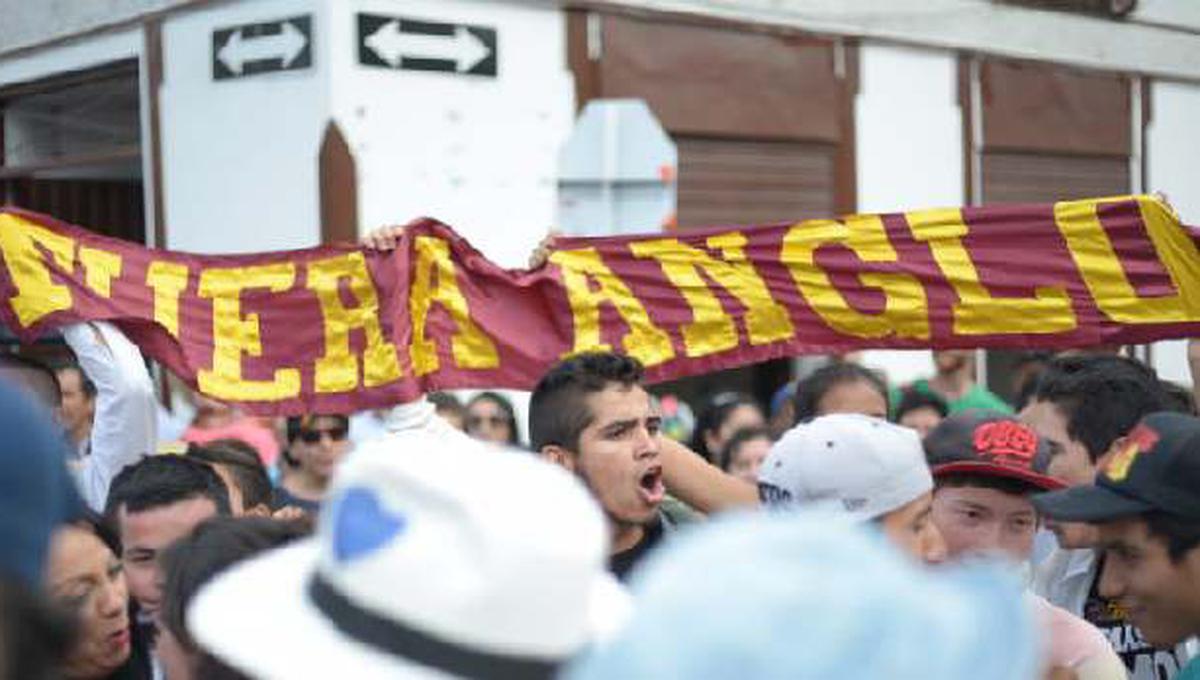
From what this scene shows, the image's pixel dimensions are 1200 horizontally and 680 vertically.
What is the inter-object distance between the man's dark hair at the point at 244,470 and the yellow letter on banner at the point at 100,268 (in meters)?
0.64

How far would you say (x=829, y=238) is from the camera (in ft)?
17.4

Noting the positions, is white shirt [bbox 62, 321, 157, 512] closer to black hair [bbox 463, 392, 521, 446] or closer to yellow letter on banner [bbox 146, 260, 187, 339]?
yellow letter on banner [bbox 146, 260, 187, 339]

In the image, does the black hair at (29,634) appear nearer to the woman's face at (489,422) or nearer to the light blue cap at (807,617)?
the light blue cap at (807,617)

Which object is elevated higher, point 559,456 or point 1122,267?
point 1122,267

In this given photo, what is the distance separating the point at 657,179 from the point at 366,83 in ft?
13.9

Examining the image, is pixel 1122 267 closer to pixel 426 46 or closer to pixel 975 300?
pixel 975 300

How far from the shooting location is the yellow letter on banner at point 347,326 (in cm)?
498

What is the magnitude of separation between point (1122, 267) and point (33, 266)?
134 inches

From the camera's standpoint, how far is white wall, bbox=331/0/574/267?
9820mm

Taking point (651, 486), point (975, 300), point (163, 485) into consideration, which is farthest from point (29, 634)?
point (975, 300)

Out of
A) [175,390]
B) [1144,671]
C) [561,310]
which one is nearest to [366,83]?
[175,390]

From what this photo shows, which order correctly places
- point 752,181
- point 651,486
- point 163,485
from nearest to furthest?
point 163,485
point 651,486
point 752,181

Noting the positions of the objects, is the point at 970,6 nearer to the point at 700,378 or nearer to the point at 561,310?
the point at 700,378

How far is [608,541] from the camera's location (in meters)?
2.93
